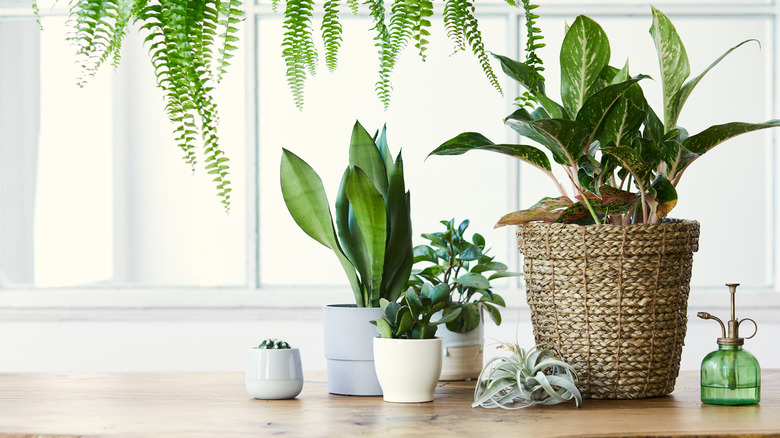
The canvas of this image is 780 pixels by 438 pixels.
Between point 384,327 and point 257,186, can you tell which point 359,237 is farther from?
point 257,186

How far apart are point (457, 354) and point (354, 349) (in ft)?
0.87

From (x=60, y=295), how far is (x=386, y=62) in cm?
185

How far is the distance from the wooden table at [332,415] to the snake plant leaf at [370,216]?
20cm

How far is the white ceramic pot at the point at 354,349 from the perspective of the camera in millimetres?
1123

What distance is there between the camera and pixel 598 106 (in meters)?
1.04

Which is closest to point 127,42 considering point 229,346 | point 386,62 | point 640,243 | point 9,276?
point 9,276

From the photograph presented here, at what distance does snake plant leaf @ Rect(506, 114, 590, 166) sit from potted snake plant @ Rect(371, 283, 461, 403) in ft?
0.84

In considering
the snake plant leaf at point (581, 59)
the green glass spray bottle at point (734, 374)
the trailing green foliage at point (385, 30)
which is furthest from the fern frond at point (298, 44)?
the green glass spray bottle at point (734, 374)

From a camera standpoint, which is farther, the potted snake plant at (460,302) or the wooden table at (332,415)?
the potted snake plant at (460,302)

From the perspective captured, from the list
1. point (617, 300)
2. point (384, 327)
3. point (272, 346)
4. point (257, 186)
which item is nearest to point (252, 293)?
point (257, 186)

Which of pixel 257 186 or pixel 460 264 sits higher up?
pixel 257 186

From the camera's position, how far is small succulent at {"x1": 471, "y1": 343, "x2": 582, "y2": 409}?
103 cm

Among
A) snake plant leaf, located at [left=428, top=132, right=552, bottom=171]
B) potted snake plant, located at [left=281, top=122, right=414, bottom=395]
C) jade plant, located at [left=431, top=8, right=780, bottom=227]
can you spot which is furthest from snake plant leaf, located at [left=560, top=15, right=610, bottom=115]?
potted snake plant, located at [left=281, top=122, right=414, bottom=395]

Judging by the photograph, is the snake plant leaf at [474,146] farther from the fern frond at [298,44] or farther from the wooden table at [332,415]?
the wooden table at [332,415]
